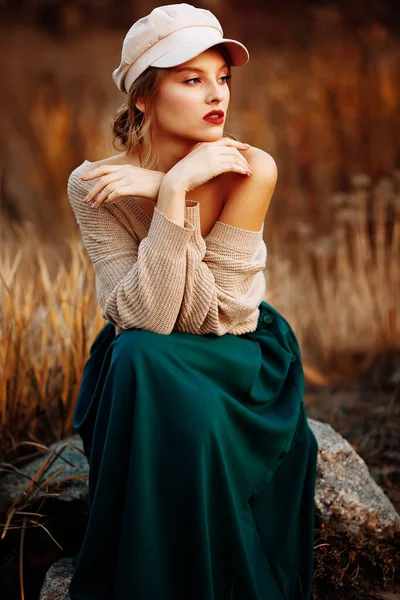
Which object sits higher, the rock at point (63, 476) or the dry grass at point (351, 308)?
the dry grass at point (351, 308)

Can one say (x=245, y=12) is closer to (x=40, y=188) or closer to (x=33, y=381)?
(x=40, y=188)

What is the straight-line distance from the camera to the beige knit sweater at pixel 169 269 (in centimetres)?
179

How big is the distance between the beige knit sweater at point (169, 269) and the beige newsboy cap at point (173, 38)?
0.38 meters

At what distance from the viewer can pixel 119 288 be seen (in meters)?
1.85

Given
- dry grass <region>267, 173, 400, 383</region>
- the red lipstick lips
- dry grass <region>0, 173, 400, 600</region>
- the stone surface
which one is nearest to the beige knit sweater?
the red lipstick lips

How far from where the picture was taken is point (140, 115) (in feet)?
6.82

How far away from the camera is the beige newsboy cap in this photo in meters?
1.85

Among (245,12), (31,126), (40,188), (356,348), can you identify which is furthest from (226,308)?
(245,12)

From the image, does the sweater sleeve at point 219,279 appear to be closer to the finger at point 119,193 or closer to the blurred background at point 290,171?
the finger at point 119,193

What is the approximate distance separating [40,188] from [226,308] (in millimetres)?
5065

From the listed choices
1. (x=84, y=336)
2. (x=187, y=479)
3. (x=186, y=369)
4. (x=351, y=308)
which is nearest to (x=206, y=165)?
(x=186, y=369)

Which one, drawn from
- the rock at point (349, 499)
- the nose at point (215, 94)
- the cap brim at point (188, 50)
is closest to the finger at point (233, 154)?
the nose at point (215, 94)

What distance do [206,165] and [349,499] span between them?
1.17m

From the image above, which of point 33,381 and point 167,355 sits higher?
point 167,355
